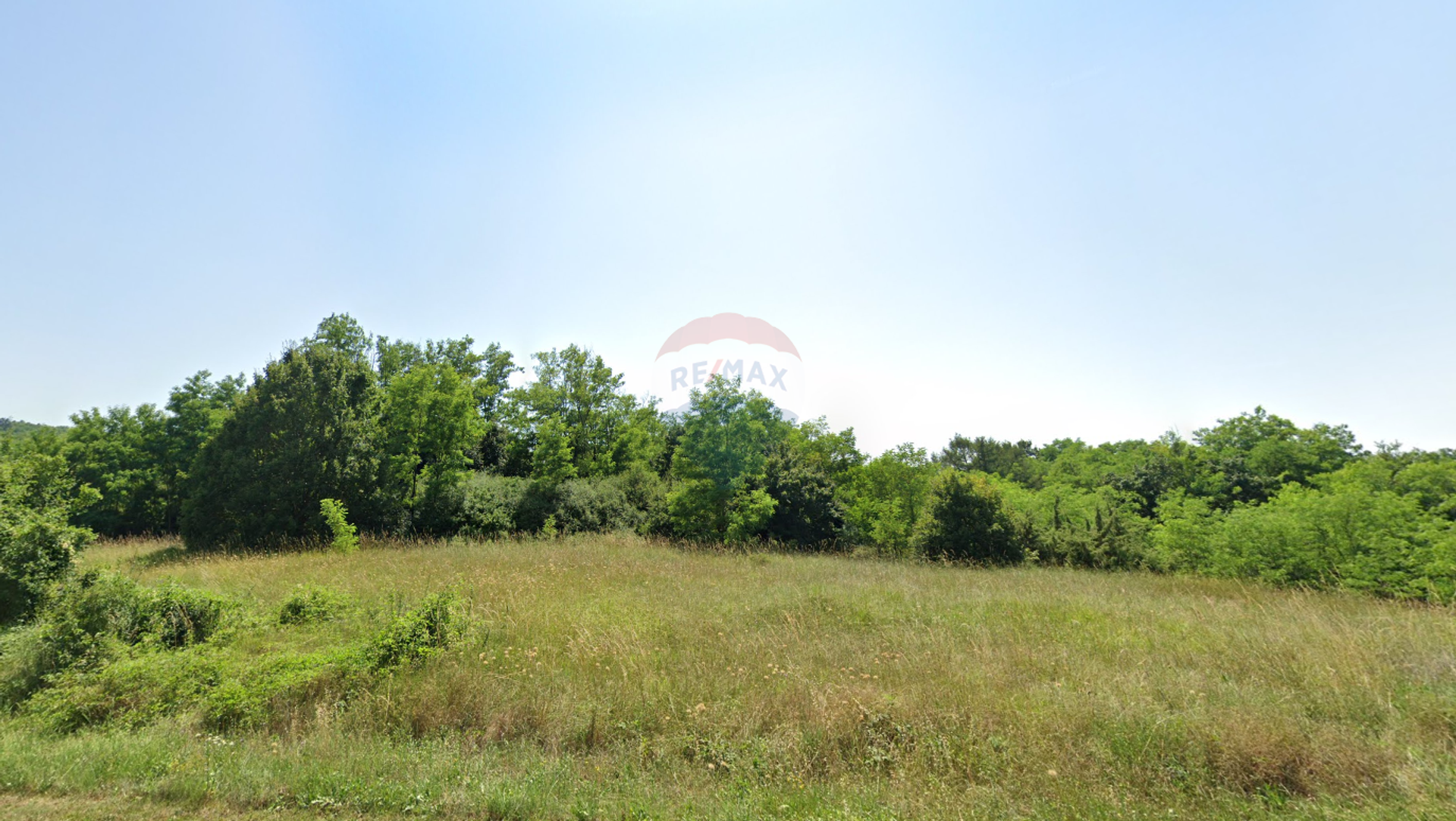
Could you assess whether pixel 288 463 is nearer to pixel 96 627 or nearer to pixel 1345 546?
pixel 96 627

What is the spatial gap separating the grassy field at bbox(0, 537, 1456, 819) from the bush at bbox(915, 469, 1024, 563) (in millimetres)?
9203

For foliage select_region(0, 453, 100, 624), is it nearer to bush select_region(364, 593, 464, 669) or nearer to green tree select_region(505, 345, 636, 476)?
bush select_region(364, 593, 464, 669)

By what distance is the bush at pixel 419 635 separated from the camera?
6441 millimetres

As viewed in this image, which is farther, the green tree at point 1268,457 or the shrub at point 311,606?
the green tree at point 1268,457

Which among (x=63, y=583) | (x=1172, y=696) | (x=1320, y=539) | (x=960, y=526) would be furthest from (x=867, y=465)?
(x=63, y=583)

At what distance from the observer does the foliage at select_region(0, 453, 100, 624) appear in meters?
7.92

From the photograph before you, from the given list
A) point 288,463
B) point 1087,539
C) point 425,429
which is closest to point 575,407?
point 425,429

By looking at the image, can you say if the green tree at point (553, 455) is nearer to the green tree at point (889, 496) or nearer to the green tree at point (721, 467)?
the green tree at point (721, 467)

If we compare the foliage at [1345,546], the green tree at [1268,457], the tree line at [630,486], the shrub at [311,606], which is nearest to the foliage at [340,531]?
the tree line at [630,486]

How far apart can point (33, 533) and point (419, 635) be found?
22.8ft

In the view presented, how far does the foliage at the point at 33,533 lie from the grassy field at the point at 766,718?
2.63 meters

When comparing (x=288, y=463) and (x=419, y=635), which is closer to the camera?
(x=419, y=635)

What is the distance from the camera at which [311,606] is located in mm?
8523

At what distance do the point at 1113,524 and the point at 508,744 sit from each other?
20.0m
